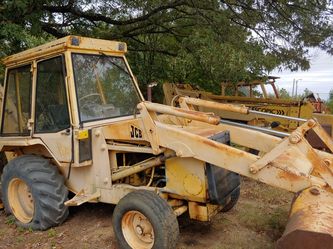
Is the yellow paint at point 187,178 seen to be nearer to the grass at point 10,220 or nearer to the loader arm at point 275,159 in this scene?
the loader arm at point 275,159

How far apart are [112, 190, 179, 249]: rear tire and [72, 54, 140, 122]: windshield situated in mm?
1230

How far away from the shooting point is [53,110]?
16.2 ft

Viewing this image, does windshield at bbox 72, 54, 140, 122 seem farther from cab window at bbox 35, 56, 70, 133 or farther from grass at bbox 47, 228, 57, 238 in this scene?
grass at bbox 47, 228, 57, 238

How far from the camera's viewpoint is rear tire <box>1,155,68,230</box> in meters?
4.88

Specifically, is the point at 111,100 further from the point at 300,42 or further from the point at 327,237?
the point at 300,42

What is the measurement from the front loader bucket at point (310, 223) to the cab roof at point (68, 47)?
3.03 meters

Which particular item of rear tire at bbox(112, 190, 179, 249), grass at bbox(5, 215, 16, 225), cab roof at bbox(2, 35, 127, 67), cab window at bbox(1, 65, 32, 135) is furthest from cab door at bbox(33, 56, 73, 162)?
grass at bbox(5, 215, 16, 225)

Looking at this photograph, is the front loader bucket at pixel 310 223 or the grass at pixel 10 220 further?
the grass at pixel 10 220

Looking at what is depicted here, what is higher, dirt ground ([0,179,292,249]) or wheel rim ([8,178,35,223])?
wheel rim ([8,178,35,223])

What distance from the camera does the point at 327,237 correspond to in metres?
2.83

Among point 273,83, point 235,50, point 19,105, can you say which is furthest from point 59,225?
point 273,83

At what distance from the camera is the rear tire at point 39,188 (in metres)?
4.88

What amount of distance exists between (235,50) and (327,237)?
223 inches

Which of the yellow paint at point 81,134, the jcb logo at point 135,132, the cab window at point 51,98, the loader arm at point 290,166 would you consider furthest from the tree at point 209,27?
the loader arm at point 290,166
